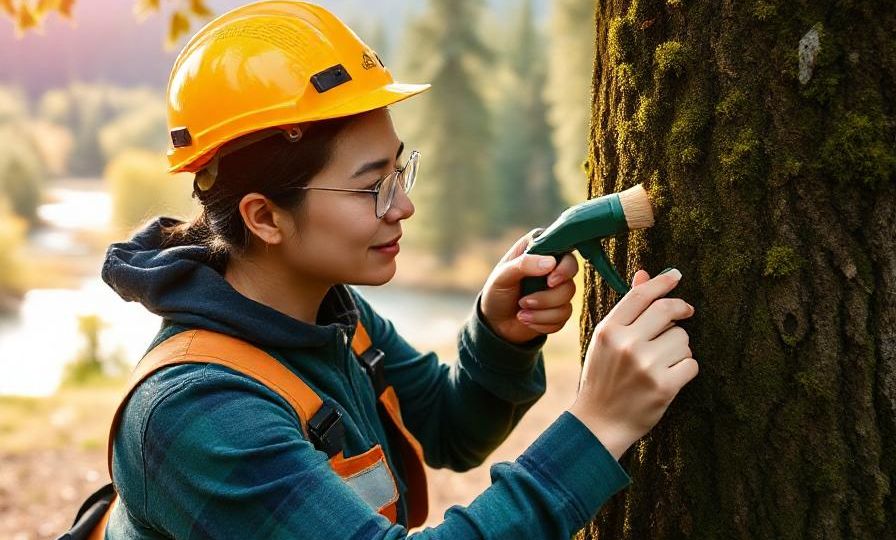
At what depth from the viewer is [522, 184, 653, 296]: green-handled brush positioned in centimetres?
153

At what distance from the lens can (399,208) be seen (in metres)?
1.73

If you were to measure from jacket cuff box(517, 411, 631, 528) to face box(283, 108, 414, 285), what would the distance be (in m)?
0.54

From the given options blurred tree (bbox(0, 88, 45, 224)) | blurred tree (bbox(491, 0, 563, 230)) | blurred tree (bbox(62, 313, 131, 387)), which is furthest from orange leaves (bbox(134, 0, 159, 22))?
blurred tree (bbox(491, 0, 563, 230))

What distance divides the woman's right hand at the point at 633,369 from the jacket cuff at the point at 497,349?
1.57ft

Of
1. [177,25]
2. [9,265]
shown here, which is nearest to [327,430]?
[177,25]

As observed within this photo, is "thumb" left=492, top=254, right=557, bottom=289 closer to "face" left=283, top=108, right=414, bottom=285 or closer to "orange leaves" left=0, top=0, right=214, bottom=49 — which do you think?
"face" left=283, top=108, right=414, bottom=285

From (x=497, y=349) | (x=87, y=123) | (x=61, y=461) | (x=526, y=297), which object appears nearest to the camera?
(x=526, y=297)

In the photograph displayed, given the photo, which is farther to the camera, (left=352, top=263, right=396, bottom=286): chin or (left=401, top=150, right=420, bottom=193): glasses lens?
(left=401, top=150, right=420, bottom=193): glasses lens

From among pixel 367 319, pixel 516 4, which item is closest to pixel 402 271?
pixel 516 4

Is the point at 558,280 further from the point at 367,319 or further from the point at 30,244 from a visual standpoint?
the point at 30,244

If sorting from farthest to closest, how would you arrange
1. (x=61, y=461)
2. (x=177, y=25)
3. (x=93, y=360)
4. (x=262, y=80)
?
(x=93, y=360)
(x=61, y=461)
(x=177, y=25)
(x=262, y=80)

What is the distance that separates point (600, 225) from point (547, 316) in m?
0.28

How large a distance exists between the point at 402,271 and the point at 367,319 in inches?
881

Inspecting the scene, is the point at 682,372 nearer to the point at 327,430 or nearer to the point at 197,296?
the point at 327,430
